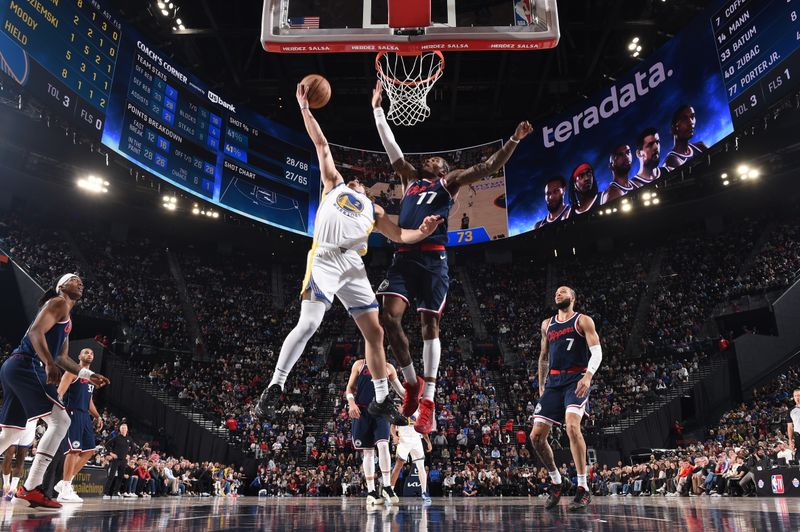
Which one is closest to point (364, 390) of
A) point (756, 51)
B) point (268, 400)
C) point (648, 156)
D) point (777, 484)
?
point (268, 400)

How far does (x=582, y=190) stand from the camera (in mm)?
22453

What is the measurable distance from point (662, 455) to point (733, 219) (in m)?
13.5

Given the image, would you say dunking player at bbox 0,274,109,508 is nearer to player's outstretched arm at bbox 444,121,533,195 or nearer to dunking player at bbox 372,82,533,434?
dunking player at bbox 372,82,533,434

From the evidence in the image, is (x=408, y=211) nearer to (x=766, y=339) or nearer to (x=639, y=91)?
(x=639, y=91)

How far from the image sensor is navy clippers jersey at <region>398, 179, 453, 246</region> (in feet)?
21.0

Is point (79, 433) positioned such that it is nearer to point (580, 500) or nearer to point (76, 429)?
point (76, 429)

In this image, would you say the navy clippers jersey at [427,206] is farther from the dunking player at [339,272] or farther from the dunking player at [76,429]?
the dunking player at [76,429]

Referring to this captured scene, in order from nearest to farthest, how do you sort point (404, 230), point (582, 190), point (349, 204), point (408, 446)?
point (349, 204) < point (404, 230) < point (408, 446) < point (582, 190)

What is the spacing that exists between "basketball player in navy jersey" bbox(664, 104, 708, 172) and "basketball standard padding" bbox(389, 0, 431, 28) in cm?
1462

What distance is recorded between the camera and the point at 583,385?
6480mm

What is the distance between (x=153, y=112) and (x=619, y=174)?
15.9 m

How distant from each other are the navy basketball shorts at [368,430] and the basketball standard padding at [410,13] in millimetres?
5100

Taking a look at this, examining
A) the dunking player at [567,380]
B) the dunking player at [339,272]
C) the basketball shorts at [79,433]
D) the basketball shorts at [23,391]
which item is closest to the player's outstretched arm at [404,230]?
the dunking player at [339,272]

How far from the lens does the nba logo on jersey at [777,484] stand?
39.0ft
